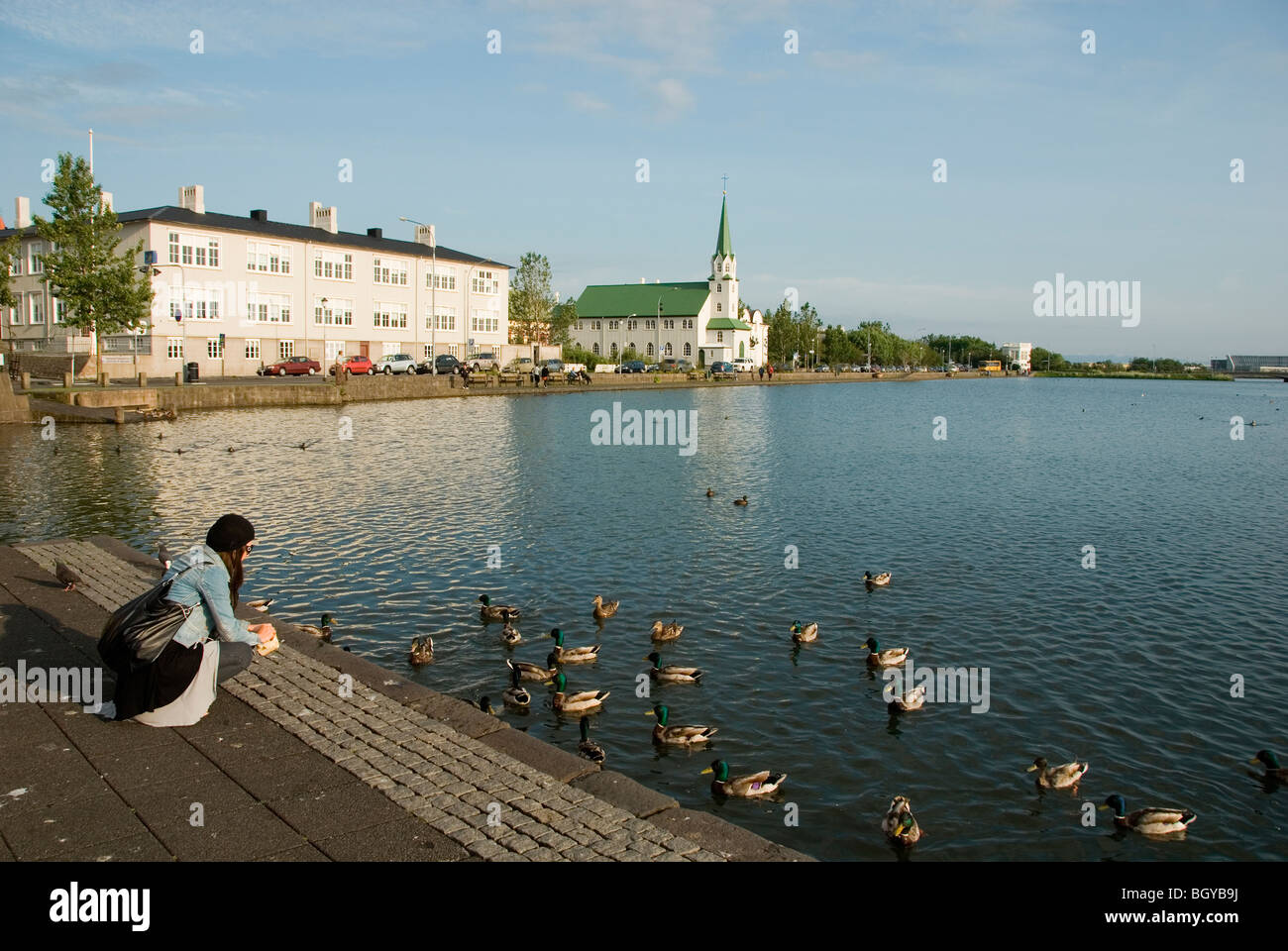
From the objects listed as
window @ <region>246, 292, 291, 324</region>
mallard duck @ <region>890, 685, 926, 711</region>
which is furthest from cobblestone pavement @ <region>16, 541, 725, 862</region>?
window @ <region>246, 292, 291, 324</region>

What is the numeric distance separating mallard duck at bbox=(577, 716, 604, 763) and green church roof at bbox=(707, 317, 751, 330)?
154 meters

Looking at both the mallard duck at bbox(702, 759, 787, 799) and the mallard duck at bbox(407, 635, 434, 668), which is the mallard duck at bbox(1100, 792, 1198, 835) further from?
the mallard duck at bbox(407, 635, 434, 668)

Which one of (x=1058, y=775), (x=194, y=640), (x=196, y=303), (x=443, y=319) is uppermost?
(x=443, y=319)

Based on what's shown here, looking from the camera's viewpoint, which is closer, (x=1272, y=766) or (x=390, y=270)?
(x=1272, y=766)

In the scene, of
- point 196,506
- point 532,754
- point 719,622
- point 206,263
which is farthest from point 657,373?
point 532,754

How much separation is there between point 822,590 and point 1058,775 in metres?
8.29

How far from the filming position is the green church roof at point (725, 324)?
16275 cm

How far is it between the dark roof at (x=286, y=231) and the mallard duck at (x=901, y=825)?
68380 mm

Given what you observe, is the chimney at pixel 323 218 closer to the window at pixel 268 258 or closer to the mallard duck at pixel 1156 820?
the window at pixel 268 258

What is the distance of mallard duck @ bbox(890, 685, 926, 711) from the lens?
12.8m

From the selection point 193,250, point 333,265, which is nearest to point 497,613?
point 193,250

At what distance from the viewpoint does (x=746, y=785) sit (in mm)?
10344

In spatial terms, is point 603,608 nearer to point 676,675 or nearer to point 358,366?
point 676,675

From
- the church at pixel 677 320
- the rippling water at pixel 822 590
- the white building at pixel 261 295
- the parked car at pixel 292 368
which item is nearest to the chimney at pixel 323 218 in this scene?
the white building at pixel 261 295
